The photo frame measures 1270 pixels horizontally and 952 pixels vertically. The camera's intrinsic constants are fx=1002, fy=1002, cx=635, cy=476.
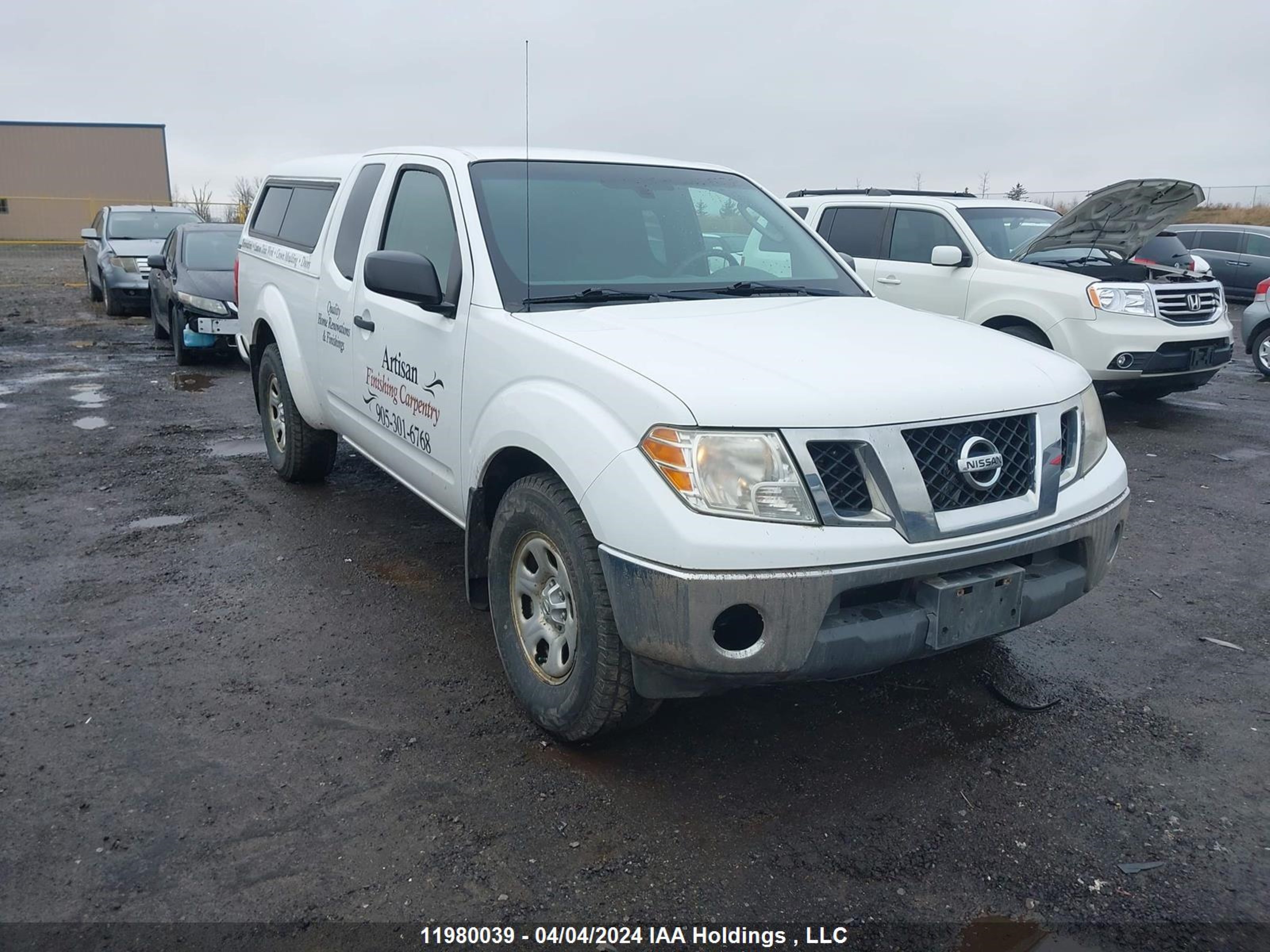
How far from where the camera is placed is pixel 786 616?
8.71ft

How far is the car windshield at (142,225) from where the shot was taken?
16703mm

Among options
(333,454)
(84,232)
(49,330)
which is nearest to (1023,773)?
(333,454)

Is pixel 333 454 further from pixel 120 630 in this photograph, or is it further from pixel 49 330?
pixel 49 330

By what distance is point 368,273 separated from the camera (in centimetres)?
374

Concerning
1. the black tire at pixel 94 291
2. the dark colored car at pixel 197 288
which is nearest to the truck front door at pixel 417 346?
the dark colored car at pixel 197 288

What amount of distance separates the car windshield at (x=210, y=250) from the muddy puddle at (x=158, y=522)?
23.2 feet

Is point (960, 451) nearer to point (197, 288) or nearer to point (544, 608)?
point (544, 608)

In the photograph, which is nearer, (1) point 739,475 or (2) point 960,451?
(1) point 739,475

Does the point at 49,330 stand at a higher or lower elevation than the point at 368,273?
lower

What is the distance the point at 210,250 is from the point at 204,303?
59.9 inches

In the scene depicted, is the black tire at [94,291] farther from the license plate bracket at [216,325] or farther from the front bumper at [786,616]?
the front bumper at [786,616]

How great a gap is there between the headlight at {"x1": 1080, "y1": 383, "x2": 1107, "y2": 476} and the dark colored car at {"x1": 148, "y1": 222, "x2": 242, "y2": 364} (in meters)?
9.15

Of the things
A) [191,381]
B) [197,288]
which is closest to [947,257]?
A: [191,381]

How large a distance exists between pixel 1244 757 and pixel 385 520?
4.36 metres
